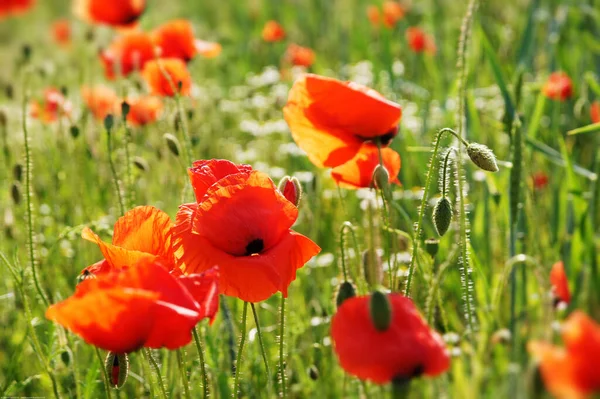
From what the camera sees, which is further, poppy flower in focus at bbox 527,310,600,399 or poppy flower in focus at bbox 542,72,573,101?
poppy flower in focus at bbox 542,72,573,101

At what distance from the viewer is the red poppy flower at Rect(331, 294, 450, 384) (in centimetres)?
104

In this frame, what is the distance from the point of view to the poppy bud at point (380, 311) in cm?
104

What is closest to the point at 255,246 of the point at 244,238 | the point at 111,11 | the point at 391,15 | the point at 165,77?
the point at 244,238

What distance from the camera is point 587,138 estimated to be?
3.54 meters

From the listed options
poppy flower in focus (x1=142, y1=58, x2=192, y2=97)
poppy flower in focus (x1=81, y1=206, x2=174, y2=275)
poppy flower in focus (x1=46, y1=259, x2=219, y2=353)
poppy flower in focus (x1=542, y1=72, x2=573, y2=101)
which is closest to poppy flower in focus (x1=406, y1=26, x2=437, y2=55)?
poppy flower in focus (x1=542, y1=72, x2=573, y2=101)

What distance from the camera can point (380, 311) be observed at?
3.43 feet

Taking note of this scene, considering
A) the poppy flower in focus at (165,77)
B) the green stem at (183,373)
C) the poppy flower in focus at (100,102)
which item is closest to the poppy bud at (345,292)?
the green stem at (183,373)

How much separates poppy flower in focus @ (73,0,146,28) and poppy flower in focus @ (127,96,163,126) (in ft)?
1.33

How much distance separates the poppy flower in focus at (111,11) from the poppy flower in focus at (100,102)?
1.00 feet

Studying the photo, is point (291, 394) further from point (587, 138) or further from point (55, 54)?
point (55, 54)

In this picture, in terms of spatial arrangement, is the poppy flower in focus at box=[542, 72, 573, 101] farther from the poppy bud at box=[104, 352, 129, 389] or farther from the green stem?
the poppy bud at box=[104, 352, 129, 389]

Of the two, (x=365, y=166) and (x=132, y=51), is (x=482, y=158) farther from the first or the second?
(x=132, y=51)

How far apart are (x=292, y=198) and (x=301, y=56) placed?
2.71 meters

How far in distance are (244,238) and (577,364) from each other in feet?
2.49
